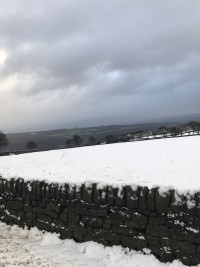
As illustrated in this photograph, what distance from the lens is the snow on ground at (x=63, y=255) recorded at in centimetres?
550

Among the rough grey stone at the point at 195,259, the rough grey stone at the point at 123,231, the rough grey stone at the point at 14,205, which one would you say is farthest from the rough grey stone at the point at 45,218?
the rough grey stone at the point at 195,259

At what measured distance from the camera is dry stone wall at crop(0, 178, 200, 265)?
5016mm

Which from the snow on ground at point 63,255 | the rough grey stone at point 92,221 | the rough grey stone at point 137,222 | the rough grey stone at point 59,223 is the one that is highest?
the rough grey stone at point 137,222

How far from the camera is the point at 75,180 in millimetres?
6734

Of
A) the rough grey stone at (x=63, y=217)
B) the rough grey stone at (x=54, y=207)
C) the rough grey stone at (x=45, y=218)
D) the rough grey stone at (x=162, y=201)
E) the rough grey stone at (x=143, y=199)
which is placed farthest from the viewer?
the rough grey stone at (x=45, y=218)

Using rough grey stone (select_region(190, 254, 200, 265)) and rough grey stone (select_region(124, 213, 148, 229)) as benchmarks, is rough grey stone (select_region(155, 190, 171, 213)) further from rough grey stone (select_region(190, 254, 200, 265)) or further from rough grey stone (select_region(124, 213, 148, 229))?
rough grey stone (select_region(190, 254, 200, 265))

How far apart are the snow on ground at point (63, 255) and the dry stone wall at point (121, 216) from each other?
0.12m

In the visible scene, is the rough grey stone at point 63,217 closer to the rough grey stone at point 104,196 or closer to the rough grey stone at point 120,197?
the rough grey stone at point 104,196

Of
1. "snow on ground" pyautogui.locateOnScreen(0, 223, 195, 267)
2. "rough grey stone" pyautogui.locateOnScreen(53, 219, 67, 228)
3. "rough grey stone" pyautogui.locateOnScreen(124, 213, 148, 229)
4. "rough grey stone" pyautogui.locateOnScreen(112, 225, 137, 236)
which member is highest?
"rough grey stone" pyautogui.locateOnScreen(124, 213, 148, 229)

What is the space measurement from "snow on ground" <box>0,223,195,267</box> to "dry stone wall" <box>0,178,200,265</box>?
0.40ft

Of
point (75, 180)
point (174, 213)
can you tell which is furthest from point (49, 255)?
point (174, 213)

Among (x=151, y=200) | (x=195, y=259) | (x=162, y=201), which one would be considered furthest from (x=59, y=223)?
(x=195, y=259)

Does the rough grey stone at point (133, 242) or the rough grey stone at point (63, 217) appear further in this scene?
the rough grey stone at point (63, 217)

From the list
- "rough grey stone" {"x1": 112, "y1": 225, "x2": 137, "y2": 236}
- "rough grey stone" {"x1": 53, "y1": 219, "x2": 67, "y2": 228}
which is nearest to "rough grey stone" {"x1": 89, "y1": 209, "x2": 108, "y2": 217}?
"rough grey stone" {"x1": 112, "y1": 225, "x2": 137, "y2": 236}
